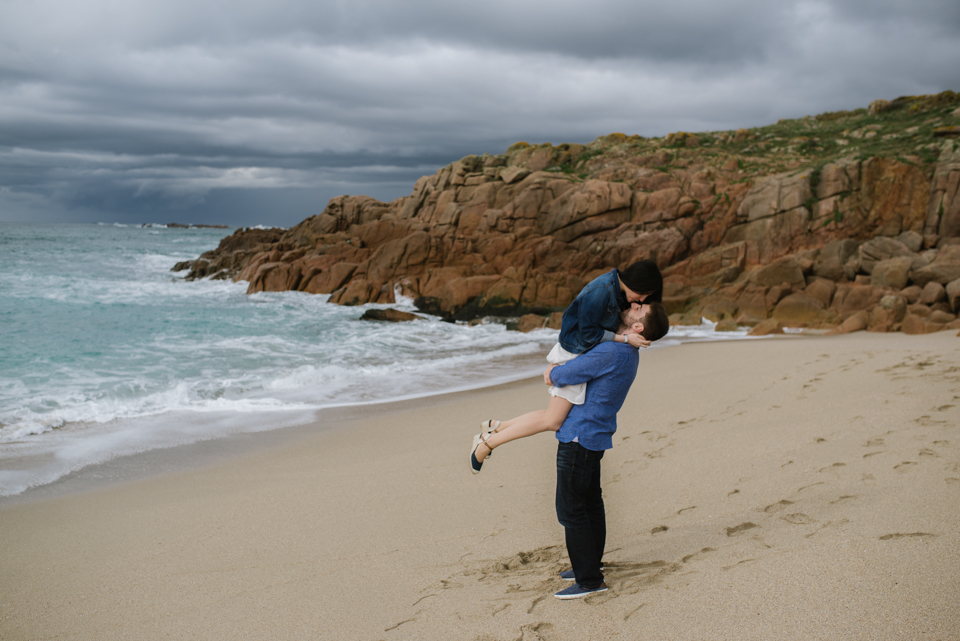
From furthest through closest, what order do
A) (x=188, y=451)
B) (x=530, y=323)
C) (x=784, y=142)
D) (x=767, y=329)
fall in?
1. (x=784, y=142)
2. (x=530, y=323)
3. (x=767, y=329)
4. (x=188, y=451)

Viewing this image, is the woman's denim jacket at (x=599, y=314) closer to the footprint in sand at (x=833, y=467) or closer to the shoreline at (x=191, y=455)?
the footprint in sand at (x=833, y=467)

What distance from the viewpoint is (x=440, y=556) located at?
359 cm

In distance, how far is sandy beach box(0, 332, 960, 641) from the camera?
2.61 metres

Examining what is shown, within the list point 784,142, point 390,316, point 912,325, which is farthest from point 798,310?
point 784,142

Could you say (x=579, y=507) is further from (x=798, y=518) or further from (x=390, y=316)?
(x=390, y=316)

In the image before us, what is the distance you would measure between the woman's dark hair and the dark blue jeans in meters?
0.80

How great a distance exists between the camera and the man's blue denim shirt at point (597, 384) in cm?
266

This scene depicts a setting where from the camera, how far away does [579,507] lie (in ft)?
9.23

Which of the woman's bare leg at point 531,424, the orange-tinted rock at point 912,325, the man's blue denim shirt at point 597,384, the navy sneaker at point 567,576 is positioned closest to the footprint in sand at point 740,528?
the navy sneaker at point 567,576

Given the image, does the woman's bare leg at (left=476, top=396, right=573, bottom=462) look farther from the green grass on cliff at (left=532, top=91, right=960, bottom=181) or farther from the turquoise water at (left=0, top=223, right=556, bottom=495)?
the green grass on cliff at (left=532, top=91, right=960, bottom=181)

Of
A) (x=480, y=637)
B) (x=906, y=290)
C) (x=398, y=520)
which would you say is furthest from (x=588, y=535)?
(x=906, y=290)

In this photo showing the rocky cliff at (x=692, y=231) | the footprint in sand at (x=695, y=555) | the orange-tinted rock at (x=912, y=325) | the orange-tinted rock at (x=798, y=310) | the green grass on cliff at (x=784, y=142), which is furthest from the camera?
the green grass on cliff at (x=784, y=142)

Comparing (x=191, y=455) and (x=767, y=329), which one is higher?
(x=767, y=329)

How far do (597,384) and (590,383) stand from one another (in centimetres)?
4
